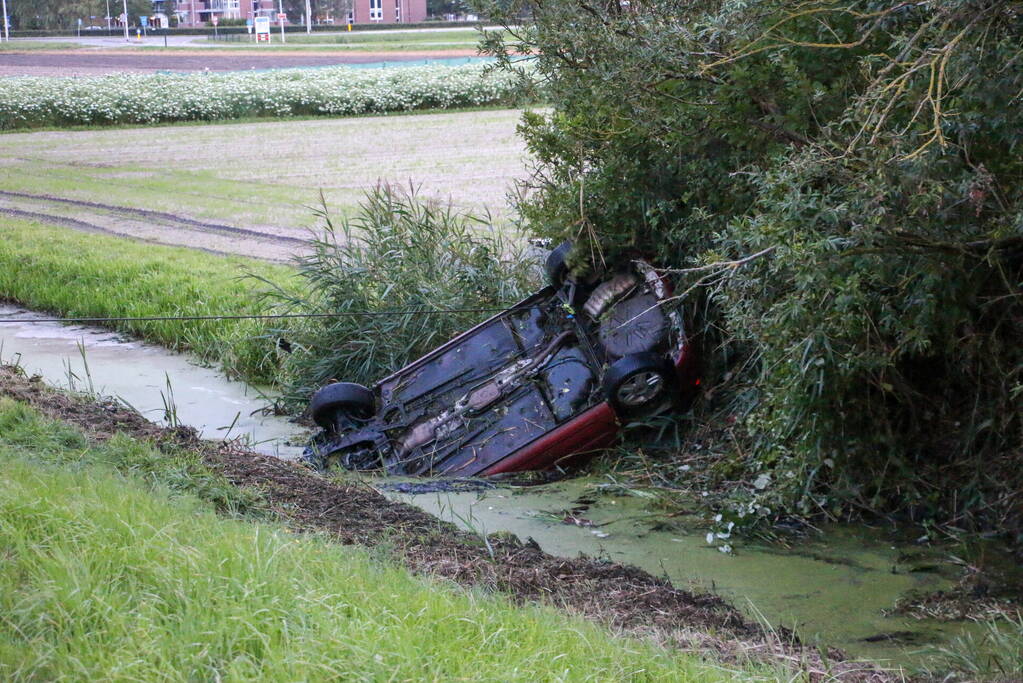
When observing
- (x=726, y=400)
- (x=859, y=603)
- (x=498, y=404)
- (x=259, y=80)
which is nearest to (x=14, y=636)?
(x=859, y=603)

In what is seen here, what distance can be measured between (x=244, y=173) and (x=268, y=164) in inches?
69.1

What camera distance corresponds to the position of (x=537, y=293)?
29.3 feet

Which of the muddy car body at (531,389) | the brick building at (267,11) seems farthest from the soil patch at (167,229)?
the brick building at (267,11)

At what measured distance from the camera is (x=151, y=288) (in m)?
13.0

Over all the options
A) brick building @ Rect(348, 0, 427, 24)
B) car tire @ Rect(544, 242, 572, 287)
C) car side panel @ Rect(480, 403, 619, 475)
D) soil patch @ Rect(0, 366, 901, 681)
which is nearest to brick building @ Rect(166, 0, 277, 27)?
brick building @ Rect(348, 0, 427, 24)

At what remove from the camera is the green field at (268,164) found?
21.2m

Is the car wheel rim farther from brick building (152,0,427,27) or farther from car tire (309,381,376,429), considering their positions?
brick building (152,0,427,27)

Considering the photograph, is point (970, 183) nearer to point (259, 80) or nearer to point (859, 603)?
point (859, 603)

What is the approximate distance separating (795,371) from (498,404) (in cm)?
252

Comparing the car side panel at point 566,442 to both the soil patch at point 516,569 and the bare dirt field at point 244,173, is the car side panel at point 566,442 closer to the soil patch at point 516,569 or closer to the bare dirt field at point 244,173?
the soil patch at point 516,569

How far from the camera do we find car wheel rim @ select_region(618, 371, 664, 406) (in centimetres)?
773

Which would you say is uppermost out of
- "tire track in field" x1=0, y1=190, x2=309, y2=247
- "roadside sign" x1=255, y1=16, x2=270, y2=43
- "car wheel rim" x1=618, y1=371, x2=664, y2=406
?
"roadside sign" x1=255, y1=16, x2=270, y2=43

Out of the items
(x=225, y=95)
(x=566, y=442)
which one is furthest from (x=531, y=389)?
(x=225, y=95)

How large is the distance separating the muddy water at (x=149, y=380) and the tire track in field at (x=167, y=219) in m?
4.62
